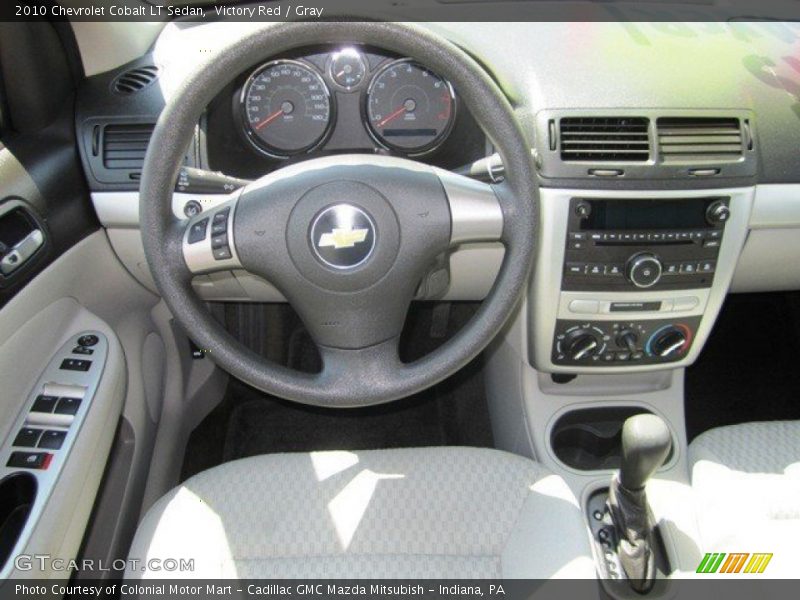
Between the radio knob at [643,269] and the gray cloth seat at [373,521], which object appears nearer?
the gray cloth seat at [373,521]

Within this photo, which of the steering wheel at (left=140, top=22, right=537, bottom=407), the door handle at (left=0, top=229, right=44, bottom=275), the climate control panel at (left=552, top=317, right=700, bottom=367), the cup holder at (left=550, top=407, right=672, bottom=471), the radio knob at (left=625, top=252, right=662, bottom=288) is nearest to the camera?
the steering wheel at (left=140, top=22, right=537, bottom=407)

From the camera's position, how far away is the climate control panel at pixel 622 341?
1521 millimetres

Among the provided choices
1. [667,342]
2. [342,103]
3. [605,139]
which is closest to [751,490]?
[667,342]

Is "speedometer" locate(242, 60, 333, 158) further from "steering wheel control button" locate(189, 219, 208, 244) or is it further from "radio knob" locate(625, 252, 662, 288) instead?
"radio knob" locate(625, 252, 662, 288)

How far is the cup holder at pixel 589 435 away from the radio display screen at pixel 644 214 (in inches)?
19.8

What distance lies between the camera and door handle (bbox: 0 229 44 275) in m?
1.19

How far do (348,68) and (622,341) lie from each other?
0.82 metres

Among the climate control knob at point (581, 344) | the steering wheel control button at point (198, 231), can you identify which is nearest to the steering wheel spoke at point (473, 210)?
the steering wheel control button at point (198, 231)

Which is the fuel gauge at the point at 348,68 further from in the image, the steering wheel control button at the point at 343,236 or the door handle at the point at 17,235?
the door handle at the point at 17,235

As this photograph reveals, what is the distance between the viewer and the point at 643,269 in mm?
1406

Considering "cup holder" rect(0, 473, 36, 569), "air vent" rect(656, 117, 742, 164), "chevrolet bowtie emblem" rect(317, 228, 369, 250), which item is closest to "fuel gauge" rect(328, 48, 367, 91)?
"chevrolet bowtie emblem" rect(317, 228, 369, 250)

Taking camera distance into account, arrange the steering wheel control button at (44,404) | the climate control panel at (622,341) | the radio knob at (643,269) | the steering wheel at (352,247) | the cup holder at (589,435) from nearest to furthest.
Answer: the steering wheel at (352,247), the steering wheel control button at (44,404), the radio knob at (643,269), the climate control panel at (622,341), the cup holder at (589,435)

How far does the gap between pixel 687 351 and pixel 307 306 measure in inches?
36.0

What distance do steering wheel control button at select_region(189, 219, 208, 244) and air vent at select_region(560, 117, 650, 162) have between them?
67 cm
